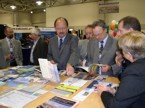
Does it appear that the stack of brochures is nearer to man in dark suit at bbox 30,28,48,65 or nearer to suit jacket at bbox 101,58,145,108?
suit jacket at bbox 101,58,145,108

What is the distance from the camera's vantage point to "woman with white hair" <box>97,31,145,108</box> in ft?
3.59

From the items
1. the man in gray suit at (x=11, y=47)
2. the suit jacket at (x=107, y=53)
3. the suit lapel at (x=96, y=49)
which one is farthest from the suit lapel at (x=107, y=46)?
the man in gray suit at (x=11, y=47)

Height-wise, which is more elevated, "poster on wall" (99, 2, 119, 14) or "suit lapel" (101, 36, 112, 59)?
"poster on wall" (99, 2, 119, 14)

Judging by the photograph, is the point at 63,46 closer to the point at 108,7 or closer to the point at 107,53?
the point at 107,53

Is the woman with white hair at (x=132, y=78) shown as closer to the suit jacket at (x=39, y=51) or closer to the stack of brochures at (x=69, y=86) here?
the stack of brochures at (x=69, y=86)

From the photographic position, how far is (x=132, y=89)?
109 centimetres

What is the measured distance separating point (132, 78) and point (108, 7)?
979cm

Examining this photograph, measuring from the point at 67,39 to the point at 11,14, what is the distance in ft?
45.8

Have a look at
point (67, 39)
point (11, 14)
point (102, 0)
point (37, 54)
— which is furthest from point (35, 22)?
point (67, 39)

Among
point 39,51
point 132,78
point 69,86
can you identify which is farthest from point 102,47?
point 39,51

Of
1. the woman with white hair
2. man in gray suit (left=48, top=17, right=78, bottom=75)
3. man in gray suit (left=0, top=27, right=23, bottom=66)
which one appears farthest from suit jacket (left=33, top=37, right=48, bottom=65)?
the woman with white hair

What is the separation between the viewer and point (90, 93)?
5.32ft

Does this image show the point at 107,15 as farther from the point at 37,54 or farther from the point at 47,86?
the point at 47,86

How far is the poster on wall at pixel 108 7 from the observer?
10.1 m
